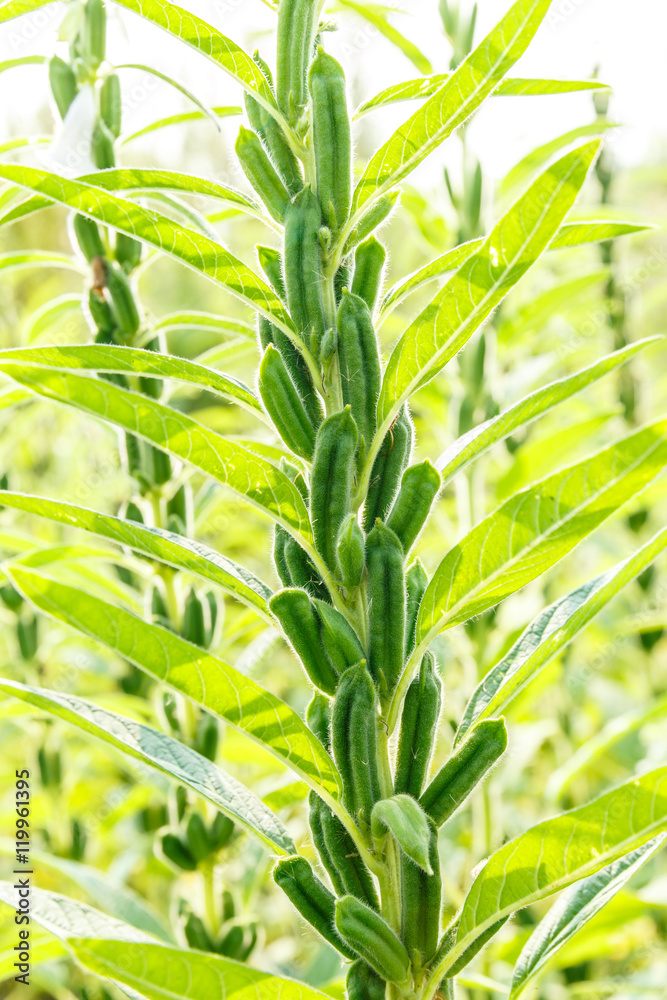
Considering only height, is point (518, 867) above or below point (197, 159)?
below

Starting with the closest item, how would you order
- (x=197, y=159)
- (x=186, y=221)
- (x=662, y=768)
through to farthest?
(x=662, y=768)
(x=186, y=221)
(x=197, y=159)

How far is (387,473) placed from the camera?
2.52 ft

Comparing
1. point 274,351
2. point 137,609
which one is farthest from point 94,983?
point 274,351

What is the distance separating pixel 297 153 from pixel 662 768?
61 cm

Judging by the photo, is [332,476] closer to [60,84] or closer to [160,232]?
[160,232]

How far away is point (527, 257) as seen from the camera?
689 millimetres

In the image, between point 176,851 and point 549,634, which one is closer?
point 549,634

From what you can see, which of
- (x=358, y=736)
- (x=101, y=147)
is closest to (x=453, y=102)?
(x=358, y=736)

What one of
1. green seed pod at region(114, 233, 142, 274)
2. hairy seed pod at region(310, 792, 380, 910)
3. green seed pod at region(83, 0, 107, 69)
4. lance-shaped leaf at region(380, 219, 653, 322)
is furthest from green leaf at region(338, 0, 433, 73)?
hairy seed pod at region(310, 792, 380, 910)

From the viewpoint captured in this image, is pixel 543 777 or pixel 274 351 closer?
pixel 274 351

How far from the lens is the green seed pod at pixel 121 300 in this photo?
1.29m

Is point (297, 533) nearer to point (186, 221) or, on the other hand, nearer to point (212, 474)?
point (212, 474)

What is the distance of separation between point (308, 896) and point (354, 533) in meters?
0.31

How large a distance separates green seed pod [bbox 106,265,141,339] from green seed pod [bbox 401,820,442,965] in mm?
919
